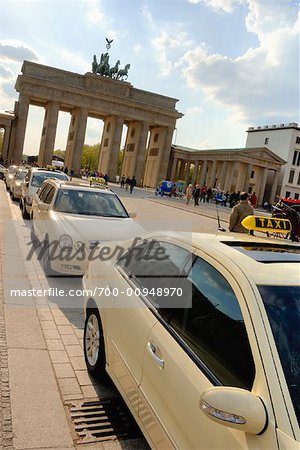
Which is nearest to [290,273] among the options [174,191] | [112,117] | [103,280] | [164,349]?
[164,349]

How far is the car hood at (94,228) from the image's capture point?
724cm

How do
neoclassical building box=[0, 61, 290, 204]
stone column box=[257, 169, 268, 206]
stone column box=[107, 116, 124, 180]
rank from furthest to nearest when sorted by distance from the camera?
stone column box=[257, 169, 268, 206] → stone column box=[107, 116, 124, 180] → neoclassical building box=[0, 61, 290, 204]

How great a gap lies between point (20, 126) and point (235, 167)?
113 feet

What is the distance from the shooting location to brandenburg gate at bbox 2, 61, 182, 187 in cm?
6262

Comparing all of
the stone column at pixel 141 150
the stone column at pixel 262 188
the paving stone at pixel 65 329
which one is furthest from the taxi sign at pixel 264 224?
the stone column at pixel 262 188

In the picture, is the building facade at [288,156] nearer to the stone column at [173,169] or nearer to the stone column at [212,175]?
the stone column at [212,175]

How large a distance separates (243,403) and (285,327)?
1.79ft

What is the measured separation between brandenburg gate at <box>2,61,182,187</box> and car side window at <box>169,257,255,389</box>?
63765 millimetres

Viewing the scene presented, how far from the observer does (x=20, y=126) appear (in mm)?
62500

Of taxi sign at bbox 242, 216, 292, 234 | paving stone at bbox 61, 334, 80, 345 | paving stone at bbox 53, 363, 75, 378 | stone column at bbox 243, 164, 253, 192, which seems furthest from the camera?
stone column at bbox 243, 164, 253, 192

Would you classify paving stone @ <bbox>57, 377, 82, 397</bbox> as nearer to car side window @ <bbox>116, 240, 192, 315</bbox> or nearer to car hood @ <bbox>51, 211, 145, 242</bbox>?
car side window @ <bbox>116, 240, 192, 315</bbox>

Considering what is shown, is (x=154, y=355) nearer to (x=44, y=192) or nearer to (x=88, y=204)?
(x=88, y=204)

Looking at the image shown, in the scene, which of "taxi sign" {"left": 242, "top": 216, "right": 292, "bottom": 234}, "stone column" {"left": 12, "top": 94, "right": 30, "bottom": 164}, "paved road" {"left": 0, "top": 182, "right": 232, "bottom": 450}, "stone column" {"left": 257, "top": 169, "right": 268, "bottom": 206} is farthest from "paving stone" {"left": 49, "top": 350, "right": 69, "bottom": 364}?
"stone column" {"left": 257, "top": 169, "right": 268, "bottom": 206}

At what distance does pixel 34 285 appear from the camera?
7.04 metres
